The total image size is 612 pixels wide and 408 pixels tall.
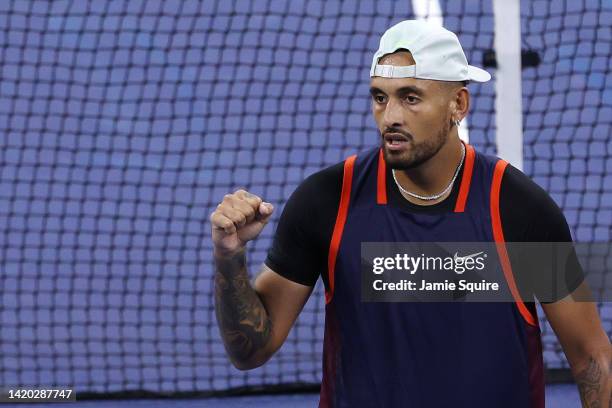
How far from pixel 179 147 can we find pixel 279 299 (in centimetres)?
747

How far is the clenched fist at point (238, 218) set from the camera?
380cm

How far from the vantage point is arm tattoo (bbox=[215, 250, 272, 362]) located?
13.4ft

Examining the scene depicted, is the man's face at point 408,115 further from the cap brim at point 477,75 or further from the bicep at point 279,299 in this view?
the bicep at point 279,299

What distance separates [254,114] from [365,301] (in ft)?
26.0

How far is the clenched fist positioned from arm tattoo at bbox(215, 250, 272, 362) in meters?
0.13

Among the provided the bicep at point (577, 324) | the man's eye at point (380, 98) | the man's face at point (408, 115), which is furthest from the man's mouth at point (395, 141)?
the bicep at point (577, 324)

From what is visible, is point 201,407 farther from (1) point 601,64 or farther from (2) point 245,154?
(1) point 601,64

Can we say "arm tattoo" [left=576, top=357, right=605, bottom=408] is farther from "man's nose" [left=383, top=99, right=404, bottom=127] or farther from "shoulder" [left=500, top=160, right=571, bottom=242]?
"man's nose" [left=383, top=99, right=404, bottom=127]

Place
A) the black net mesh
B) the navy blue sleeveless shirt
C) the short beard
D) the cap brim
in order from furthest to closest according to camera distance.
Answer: the black net mesh → the cap brim → the navy blue sleeveless shirt → the short beard

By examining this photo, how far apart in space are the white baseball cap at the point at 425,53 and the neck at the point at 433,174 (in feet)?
0.78

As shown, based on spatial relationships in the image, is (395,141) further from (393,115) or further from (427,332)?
(427,332)

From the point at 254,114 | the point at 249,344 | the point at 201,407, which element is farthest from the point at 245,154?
the point at 249,344

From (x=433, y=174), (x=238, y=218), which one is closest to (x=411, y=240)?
(x=433, y=174)

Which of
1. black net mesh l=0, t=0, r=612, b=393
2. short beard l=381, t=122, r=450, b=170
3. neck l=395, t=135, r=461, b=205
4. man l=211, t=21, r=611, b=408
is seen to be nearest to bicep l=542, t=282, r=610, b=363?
man l=211, t=21, r=611, b=408
